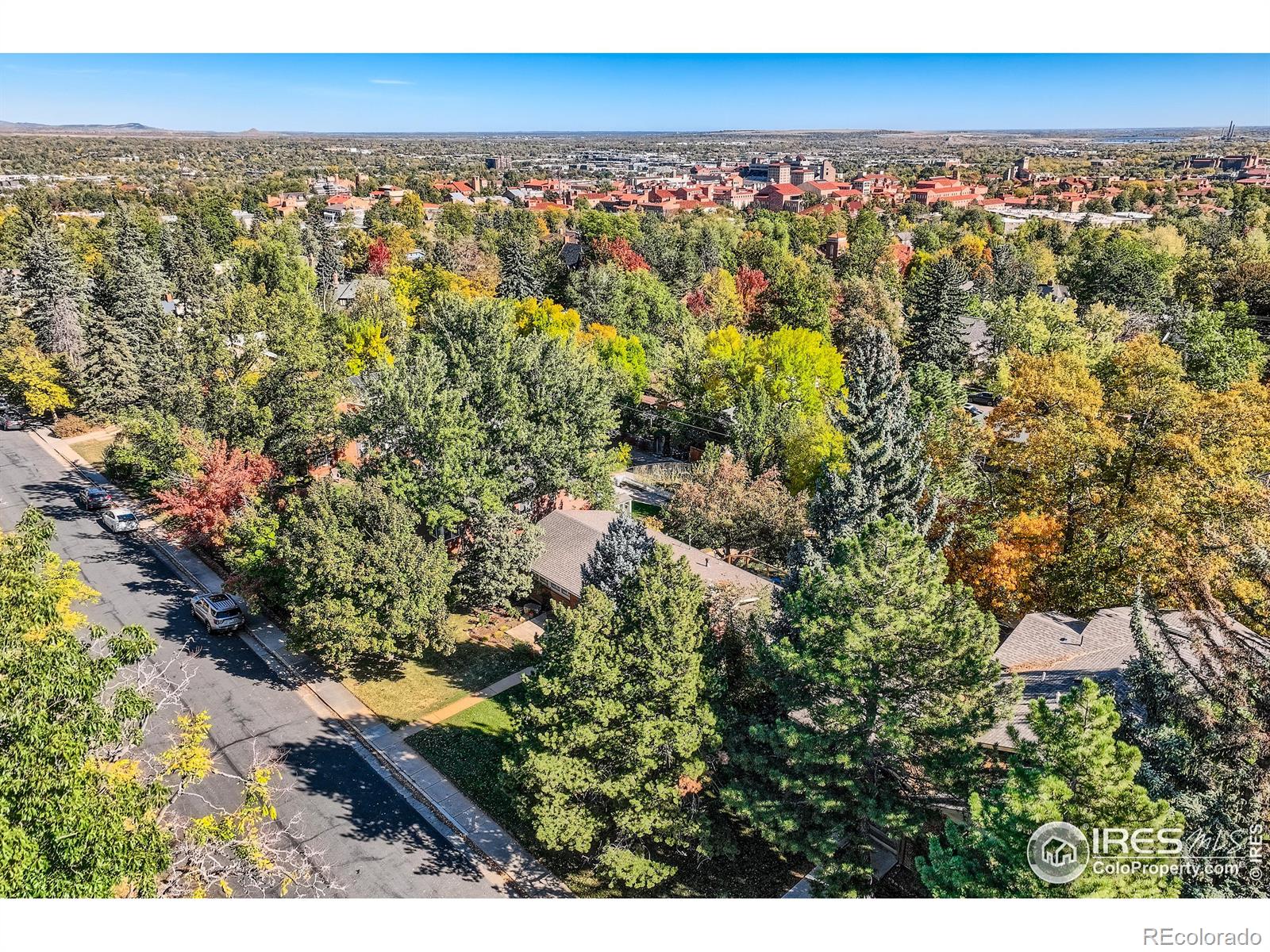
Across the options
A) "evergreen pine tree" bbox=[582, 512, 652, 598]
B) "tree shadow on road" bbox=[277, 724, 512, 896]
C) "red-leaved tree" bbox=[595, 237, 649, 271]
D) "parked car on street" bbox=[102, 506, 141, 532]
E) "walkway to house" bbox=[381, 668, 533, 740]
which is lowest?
"tree shadow on road" bbox=[277, 724, 512, 896]

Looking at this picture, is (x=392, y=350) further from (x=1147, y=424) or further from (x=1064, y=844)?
(x=1064, y=844)

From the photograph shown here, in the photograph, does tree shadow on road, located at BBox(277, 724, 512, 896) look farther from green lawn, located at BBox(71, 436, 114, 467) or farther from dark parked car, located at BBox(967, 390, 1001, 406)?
dark parked car, located at BBox(967, 390, 1001, 406)

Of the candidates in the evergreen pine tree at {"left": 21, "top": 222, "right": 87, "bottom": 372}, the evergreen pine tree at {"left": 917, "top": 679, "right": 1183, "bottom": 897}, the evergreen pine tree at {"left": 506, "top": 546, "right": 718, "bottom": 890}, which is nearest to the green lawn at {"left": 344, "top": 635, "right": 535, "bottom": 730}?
the evergreen pine tree at {"left": 506, "top": 546, "right": 718, "bottom": 890}

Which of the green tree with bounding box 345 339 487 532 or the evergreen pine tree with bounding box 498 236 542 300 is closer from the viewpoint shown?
the green tree with bounding box 345 339 487 532

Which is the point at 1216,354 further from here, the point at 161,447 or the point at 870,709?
the point at 161,447
